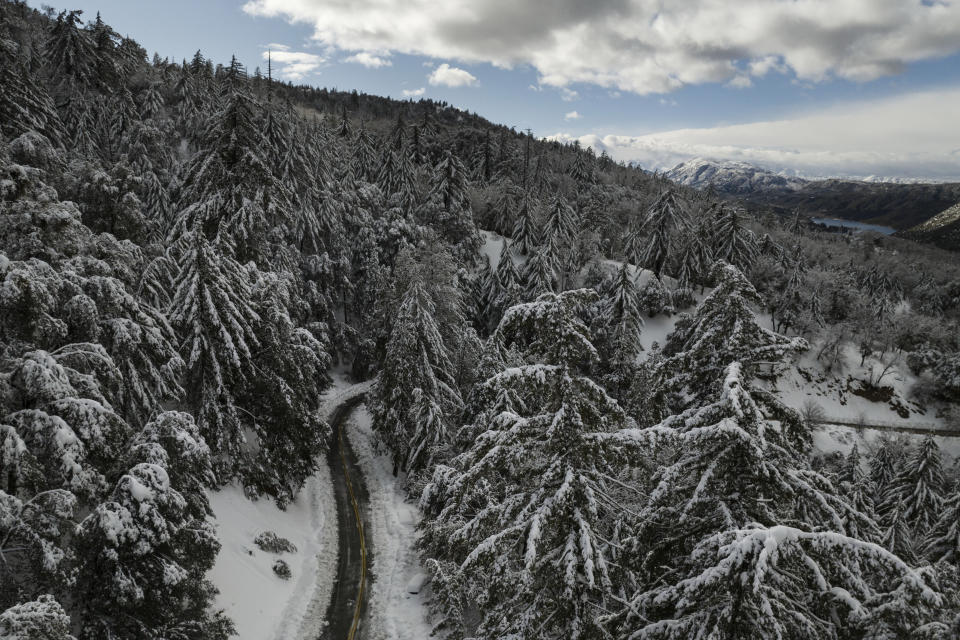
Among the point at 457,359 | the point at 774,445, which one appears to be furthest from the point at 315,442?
the point at 774,445

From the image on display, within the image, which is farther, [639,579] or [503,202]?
[503,202]

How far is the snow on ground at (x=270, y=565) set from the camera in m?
17.3

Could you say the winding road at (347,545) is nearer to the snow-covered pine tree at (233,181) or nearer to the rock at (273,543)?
the rock at (273,543)

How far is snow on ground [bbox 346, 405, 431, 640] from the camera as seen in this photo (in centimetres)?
1912

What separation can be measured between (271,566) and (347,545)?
446 centimetres

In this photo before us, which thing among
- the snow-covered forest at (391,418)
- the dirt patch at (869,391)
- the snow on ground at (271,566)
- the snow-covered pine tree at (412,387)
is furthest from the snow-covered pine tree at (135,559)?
the dirt patch at (869,391)

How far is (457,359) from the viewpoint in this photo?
34156 millimetres

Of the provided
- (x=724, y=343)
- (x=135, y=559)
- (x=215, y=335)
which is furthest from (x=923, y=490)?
(x=215, y=335)

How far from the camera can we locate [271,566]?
789 inches

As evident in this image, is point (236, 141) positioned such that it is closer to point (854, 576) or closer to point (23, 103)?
point (23, 103)

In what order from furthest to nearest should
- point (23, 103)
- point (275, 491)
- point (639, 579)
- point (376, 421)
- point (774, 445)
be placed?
point (376, 421) → point (275, 491) → point (23, 103) → point (639, 579) → point (774, 445)

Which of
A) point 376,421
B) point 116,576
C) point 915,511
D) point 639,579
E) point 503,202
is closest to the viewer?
→ point 639,579

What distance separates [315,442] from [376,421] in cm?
622

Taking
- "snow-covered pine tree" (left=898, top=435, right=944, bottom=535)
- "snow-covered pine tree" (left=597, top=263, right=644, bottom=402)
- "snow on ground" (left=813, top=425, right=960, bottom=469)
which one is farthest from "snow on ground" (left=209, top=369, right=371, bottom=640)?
"snow on ground" (left=813, top=425, right=960, bottom=469)
